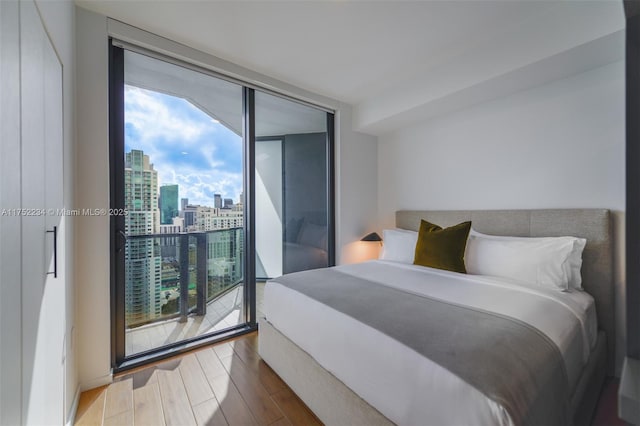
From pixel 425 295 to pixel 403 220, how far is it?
5.59 ft

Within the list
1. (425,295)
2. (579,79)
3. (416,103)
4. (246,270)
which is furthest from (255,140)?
(579,79)

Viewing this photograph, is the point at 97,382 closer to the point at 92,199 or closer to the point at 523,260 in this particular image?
the point at 92,199

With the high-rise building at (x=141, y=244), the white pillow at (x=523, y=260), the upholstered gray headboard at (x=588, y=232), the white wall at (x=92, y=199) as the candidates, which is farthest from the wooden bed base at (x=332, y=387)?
the white wall at (x=92, y=199)

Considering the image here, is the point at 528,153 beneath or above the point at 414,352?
above

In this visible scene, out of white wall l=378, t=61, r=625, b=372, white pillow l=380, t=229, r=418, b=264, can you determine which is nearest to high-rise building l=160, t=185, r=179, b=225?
white pillow l=380, t=229, r=418, b=264

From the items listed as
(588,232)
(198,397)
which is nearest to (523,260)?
(588,232)

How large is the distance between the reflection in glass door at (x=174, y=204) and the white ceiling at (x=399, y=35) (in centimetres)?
41

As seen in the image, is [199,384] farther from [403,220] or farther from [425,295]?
[403,220]

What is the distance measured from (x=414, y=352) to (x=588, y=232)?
1.85 meters

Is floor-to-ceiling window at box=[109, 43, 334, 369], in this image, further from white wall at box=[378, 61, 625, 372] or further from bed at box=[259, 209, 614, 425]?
white wall at box=[378, 61, 625, 372]

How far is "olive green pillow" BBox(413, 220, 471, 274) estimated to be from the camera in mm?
2209

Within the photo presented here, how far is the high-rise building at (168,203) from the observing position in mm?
2213

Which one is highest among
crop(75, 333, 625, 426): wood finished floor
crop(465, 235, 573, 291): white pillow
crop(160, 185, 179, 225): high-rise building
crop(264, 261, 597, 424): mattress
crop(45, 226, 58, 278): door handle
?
crop(160, 185, 179, 225): high-rise building

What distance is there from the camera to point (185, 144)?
233cm
